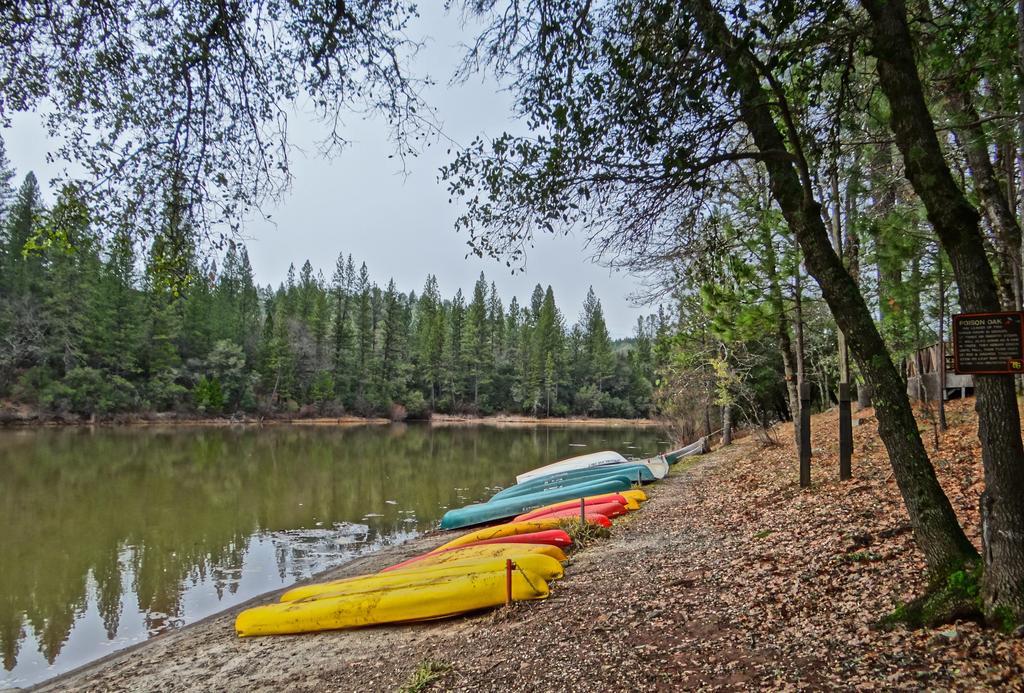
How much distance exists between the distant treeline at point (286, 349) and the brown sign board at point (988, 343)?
64.9 ft

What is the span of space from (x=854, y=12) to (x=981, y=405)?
3367 millimetres

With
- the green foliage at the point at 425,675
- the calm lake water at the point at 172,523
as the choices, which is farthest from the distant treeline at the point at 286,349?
the green foliage at the point at 425,675

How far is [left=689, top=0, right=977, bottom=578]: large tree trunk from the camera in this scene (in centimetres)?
384

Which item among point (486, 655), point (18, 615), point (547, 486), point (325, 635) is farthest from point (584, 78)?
point (547, 486)

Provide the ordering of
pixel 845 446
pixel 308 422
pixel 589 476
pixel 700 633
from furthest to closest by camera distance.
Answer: pixel 308 422, pixel 589 476, pixel 845 446, pixel 700 633

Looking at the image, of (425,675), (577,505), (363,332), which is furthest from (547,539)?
(363,332)

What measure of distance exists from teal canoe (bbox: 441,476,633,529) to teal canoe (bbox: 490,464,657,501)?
862 mm

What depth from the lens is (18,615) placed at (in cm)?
876

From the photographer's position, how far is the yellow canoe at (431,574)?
23.1 ft

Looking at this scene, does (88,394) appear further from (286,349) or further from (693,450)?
(693,450)

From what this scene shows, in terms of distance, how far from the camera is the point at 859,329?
4.01m

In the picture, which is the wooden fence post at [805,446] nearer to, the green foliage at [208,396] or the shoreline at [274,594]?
the shoreline at [274,594]

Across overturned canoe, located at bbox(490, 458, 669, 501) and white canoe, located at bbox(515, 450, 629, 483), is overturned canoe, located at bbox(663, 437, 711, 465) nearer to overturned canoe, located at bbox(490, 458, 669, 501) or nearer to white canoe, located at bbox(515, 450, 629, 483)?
white canoe, located at bbox(515, 450, 629, 483)

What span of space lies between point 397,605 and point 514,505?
7387 millimetres
